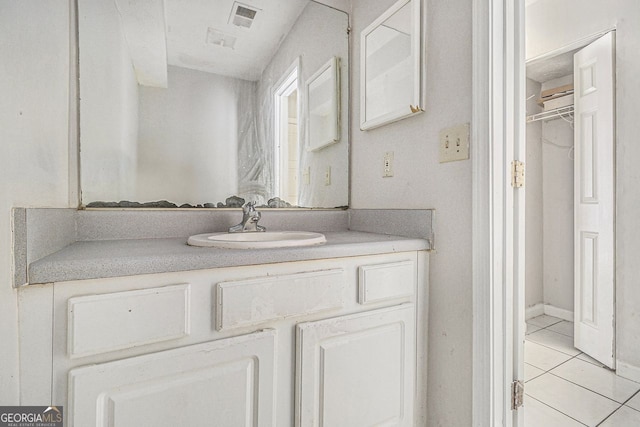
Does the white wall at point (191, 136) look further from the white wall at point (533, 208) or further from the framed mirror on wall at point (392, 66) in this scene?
the white wall at point (533, 208)

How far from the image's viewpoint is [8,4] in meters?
0.60

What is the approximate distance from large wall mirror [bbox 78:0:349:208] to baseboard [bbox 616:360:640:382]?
1784mm

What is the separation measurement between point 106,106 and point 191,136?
0.30m

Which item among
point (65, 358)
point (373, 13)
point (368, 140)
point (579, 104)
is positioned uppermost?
point (373, 13)

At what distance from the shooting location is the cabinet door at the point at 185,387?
2.19 feet

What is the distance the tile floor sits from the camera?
1389 mm

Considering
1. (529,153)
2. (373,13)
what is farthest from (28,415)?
(529,153)

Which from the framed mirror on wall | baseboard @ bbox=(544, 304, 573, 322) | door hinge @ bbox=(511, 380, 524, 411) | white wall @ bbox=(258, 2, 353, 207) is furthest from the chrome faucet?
baseboard @ bbox=(544, 304, 573, 322)

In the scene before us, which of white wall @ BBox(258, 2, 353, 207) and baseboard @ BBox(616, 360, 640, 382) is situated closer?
white wall @ BBox(258, 2, 353, 207)

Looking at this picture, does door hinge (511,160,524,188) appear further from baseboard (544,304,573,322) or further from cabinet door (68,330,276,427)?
baseboard (544,304,573,322)

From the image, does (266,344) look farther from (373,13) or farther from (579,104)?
(579,104)

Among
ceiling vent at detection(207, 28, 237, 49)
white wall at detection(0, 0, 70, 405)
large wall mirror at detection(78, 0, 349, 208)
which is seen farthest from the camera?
ceiling vent at detection(207, 28, 237, 49)

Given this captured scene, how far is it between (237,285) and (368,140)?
992 millimetres

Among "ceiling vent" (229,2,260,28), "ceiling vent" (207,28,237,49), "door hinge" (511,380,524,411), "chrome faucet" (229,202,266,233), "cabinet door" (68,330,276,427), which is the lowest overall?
"door hinge" (511,380,524,411)
